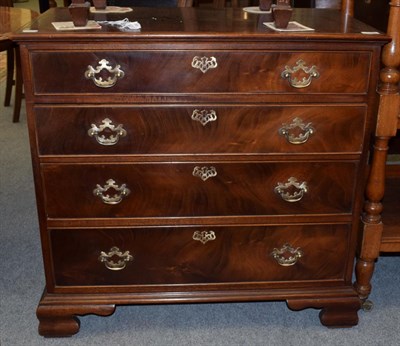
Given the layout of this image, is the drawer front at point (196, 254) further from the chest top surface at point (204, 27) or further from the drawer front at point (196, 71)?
the chest top surface at point (204, 27)

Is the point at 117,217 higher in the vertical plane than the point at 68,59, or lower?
lower

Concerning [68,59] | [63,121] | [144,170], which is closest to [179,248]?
[144,170]

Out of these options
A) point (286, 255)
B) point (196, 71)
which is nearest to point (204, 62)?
point (196, 71)

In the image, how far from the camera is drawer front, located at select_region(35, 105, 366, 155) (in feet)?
5.02

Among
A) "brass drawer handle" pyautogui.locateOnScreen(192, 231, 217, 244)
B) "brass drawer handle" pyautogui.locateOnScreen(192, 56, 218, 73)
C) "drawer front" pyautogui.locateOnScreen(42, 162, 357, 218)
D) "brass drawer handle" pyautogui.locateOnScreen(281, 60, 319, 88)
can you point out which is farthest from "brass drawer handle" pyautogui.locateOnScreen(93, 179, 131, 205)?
"brass drawer handle" pyautogui.locateOnScreen(281, 60, 319, 88)

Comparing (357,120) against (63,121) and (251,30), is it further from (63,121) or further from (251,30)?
(63,121)

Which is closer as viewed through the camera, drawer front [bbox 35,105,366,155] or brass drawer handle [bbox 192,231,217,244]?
drawer front [bbox 35,105,366,155]

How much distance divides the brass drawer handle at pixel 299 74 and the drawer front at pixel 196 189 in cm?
23

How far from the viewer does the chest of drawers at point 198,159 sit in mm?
1485

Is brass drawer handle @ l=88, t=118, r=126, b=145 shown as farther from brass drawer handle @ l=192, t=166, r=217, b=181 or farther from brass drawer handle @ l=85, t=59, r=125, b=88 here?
brass drawer handle @ l=192, t=166, r=217, b=181

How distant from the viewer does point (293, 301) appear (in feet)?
5.79

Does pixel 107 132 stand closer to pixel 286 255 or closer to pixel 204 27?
pixel 204 27

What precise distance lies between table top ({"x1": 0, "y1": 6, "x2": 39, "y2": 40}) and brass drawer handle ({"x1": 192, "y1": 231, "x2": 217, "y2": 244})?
914 millimetres

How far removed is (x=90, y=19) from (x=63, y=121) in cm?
34
